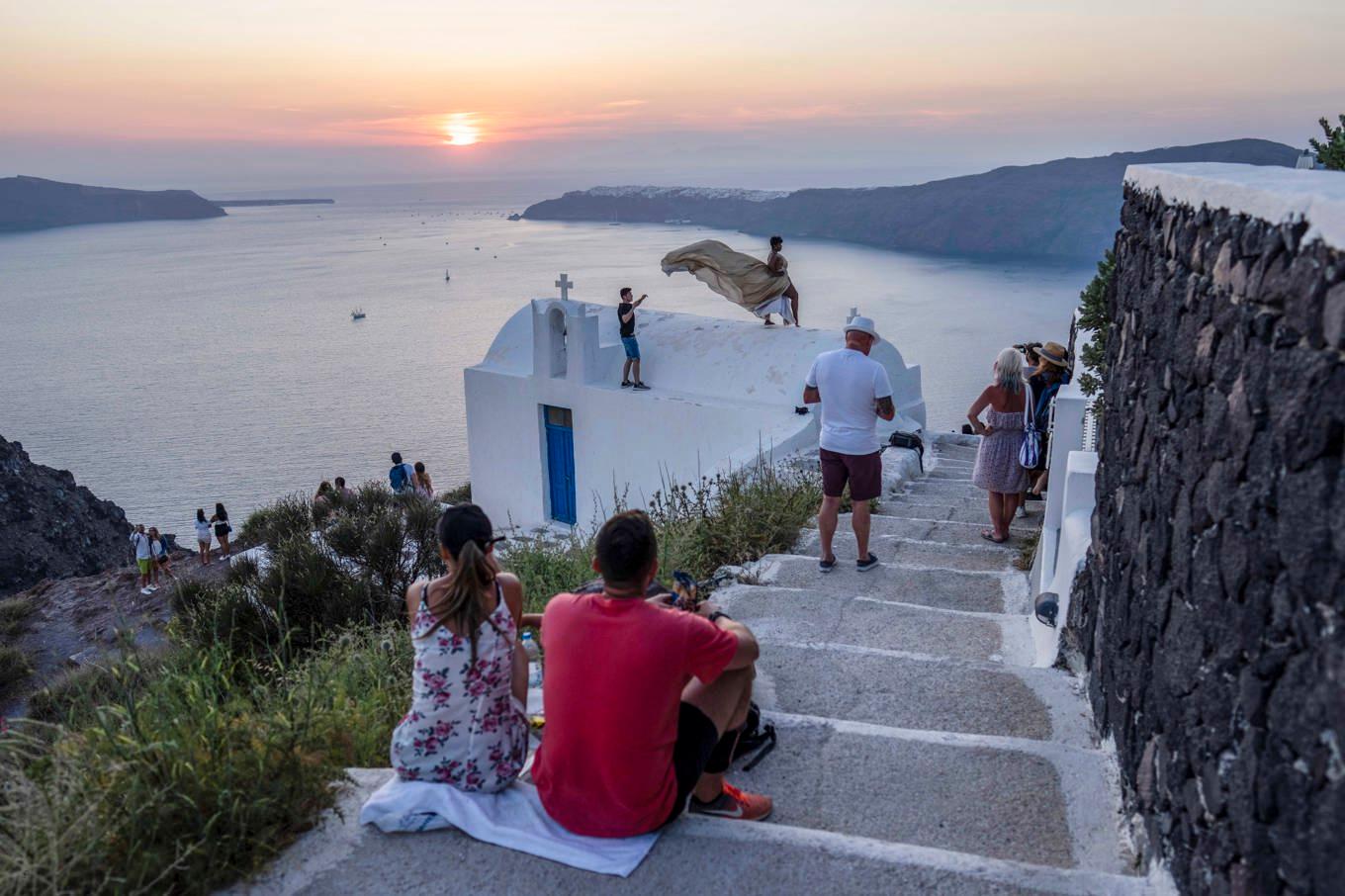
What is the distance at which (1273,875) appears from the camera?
1930 mm

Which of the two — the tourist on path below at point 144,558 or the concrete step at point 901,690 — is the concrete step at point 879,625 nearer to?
the concrete step at point 901,690

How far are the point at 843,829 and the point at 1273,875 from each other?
59.1 inches

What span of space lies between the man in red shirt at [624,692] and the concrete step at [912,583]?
2841 millimetres

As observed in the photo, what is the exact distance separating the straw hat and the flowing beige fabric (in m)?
8.41

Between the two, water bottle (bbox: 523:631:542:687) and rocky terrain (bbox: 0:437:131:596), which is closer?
water bottle (bbox: 523:631:542:687)

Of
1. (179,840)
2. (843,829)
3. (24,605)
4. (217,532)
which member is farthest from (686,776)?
(24,605)

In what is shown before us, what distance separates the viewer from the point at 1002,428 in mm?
6957

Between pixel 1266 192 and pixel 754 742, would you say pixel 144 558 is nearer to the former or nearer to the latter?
pixel 754 742

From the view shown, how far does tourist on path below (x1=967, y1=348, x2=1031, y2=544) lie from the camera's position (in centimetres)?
680

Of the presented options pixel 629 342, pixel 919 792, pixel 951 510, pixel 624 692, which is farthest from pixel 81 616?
pixel 919 792

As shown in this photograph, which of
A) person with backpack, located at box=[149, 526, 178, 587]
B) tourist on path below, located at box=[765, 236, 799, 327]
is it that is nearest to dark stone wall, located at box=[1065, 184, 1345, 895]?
tourist on path below, located at box=[765, 236, 799, 327]

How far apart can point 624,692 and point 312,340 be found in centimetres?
8416

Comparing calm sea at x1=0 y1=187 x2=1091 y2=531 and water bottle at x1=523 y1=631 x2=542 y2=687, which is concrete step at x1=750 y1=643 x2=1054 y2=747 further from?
calm sea at x1=0 y1=187 x2=1091 y2=531

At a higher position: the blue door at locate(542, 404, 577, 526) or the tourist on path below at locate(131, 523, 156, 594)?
the blue door at locate(542, 404, 577, 526)
